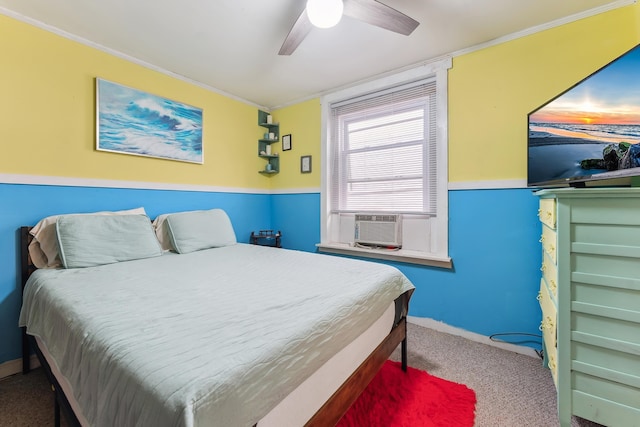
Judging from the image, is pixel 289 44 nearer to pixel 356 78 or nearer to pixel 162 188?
pixel 356 78

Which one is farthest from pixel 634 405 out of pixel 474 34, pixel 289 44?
pixel 289 44

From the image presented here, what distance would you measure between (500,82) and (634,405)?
2.06 m

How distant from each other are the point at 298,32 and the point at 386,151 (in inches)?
57.7

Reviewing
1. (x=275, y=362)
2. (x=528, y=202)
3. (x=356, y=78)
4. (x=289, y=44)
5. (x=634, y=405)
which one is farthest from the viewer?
(x=356, y=78)

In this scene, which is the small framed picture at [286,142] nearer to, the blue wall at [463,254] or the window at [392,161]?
the window at [392,161]

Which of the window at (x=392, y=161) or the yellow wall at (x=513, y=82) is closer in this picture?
the yellow wall at (x=513, y=82)

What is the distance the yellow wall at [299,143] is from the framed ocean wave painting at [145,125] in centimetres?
102

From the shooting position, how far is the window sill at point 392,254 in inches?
88.3

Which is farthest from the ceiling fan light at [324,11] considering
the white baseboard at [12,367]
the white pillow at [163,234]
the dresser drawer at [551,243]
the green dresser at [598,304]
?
Answer: the white baseboard at [12,367]

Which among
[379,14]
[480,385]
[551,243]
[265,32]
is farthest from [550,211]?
[265,32]

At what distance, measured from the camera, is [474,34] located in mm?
1967

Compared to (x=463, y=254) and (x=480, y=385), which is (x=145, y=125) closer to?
(x=463, y=254)

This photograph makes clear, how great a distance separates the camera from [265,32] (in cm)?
193

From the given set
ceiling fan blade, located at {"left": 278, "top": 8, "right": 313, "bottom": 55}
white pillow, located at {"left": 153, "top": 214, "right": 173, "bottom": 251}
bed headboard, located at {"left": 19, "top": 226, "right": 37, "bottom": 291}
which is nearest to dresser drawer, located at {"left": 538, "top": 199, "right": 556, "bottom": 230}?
ceiling fan blade, located at {"left": 278, "top": 8, "right": 313, "bottom": 55}
